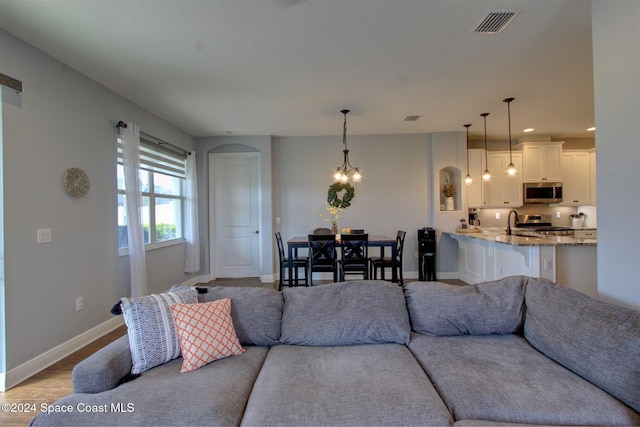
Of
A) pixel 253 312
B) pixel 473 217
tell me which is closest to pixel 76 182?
pixel 253 312

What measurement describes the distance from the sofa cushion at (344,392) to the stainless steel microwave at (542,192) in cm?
537

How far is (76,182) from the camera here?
279 centimetres

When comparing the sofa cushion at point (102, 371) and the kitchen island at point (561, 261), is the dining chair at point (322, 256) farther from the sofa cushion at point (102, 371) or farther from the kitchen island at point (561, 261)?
the sofa cushion at point (102, 371)

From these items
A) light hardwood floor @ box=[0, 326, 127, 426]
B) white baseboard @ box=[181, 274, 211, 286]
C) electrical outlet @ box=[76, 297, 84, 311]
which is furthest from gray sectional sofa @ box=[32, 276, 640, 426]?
white baseboard @ box=[181, 274, 211, 286]

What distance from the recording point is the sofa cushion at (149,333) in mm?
1520

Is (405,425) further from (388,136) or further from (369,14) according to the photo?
(388,136)

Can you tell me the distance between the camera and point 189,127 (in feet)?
15.7

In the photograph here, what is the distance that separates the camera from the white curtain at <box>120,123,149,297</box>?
339 cm

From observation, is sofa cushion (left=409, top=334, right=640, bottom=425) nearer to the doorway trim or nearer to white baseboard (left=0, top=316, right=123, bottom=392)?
white baseboard (left=0, top=316, right=123, bottom=392)

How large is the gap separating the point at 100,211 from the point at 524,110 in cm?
551

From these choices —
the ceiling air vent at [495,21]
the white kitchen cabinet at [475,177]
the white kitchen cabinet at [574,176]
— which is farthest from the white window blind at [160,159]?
the white kitchen cabinet at [574,176]

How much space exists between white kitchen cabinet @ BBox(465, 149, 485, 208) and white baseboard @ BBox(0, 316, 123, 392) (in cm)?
568

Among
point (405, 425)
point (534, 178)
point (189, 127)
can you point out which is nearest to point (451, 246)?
point (534, 178)

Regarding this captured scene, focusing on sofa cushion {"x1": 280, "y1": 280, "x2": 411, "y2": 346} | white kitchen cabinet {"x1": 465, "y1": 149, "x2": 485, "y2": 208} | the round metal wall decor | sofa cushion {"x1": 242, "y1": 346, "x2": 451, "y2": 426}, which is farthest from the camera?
white kitchen cabinet {"x1": 465, "y1": 149, "x2": 485, "y2": 208}
